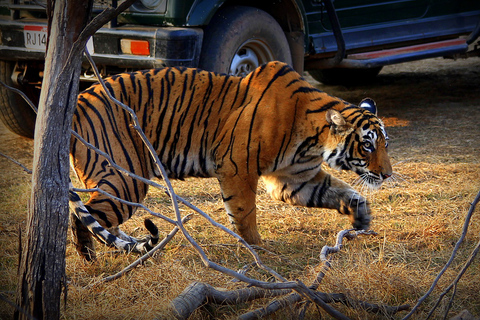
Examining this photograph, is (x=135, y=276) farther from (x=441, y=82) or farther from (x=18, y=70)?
(x=441, y=82)

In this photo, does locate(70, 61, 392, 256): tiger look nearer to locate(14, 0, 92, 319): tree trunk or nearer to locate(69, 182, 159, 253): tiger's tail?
locate(69, 182, 159, 253): tiger's tail

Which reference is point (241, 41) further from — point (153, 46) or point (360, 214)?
point (360, 214)

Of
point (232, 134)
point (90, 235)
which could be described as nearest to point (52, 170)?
point (90, 235)

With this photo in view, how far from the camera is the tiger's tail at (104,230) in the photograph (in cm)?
274

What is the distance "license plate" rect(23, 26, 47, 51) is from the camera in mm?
5004

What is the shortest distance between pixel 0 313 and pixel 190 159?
159cm

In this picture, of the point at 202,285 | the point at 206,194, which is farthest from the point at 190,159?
the point at 202,285

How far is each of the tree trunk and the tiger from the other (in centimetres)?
109

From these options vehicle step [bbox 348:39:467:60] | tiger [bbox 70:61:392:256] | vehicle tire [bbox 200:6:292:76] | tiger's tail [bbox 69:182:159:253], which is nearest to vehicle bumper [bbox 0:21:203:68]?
vehicle tire [bbox 200:6:292:76]

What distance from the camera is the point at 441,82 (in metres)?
9.21

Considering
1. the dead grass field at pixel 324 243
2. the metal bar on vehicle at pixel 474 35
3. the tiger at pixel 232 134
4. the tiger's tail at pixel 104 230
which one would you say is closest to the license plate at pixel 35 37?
the dead grass field at pixel 324 243

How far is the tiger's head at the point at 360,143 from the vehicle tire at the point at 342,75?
5597mm

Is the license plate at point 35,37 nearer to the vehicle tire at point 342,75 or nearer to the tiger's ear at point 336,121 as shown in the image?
the tiger's ear at point 336,121

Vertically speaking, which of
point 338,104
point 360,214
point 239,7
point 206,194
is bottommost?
point 206,194
